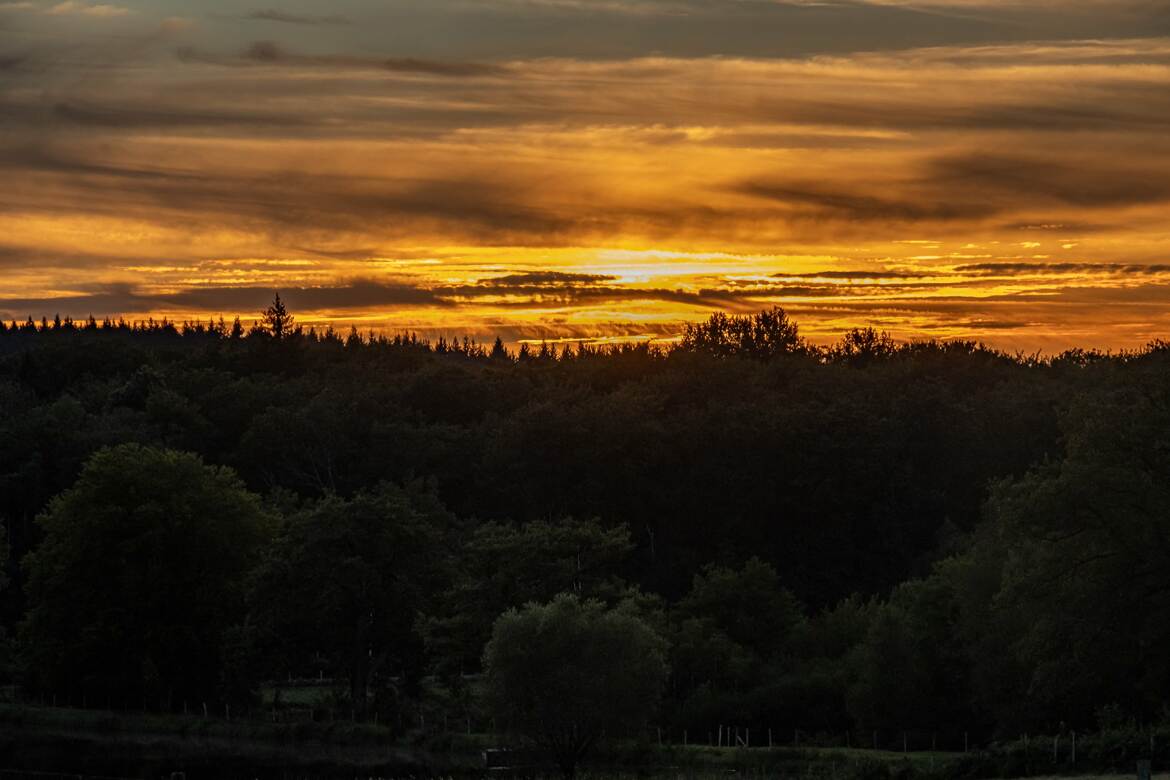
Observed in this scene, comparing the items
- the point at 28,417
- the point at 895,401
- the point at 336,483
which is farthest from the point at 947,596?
the point at 28,417

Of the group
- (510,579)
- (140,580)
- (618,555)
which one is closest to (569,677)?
(510,579)

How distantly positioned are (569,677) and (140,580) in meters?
28.5

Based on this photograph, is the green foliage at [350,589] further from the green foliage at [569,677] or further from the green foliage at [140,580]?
the green foliage at [569,677]

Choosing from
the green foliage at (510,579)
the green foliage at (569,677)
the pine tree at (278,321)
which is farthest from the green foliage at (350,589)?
the pine tree at (278,321)

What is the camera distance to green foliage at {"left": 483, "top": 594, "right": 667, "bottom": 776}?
62188mm

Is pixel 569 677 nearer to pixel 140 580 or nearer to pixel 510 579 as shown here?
pixel 510 579

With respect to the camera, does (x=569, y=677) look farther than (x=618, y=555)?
No

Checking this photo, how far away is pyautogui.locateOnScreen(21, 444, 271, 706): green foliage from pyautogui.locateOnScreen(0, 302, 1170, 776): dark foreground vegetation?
0.55 ft

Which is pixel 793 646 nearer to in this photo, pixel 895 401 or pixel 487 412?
pixel 895 401

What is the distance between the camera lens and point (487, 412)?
138375mm

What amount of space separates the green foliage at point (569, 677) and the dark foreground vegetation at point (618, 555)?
0.40 feet

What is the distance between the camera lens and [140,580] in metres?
80.6

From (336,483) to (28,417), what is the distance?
2404 centimetres

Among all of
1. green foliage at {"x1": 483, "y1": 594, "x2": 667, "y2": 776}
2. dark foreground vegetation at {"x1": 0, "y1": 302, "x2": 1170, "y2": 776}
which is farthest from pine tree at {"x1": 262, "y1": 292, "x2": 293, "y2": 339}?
green foliage at {"x1": 483, "y1": 594, "x2": 667, "y2": 776}
